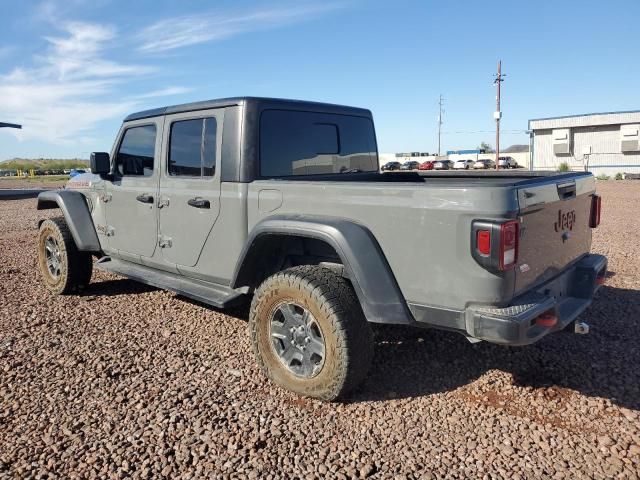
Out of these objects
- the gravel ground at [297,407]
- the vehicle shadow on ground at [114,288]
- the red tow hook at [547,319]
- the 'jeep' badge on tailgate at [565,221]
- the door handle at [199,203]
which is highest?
the door handle at [199,203]

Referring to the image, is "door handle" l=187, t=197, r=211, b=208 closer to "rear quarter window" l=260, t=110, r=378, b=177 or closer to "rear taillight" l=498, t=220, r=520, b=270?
"rear quarter window" l=260, t=110, r=378, b=177

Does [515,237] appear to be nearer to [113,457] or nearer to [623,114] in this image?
[113,457]

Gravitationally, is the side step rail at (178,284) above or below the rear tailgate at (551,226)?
below

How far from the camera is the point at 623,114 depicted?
40469 millimetres

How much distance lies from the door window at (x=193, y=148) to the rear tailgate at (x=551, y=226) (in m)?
2.30

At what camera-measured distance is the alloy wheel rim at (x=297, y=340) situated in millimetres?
3285

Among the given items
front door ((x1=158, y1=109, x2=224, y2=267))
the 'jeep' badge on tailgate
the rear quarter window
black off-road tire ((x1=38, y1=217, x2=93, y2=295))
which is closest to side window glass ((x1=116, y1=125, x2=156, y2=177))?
front door ((x1=158, y1=109, x2=224, y2=267))

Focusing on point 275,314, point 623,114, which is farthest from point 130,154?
point 623,114

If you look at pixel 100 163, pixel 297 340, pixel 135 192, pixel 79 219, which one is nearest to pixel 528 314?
pixel 297 340

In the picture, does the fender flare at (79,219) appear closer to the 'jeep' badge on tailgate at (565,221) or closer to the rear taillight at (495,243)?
the rear taillight at (495,243)

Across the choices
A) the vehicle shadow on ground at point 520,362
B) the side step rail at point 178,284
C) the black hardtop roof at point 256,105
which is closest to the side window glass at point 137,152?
the black hardtop roof at point 256,105

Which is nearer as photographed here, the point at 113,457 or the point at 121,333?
the point at 113,457

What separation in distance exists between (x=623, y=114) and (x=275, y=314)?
45.3 meters

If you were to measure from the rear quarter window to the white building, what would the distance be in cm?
3988
